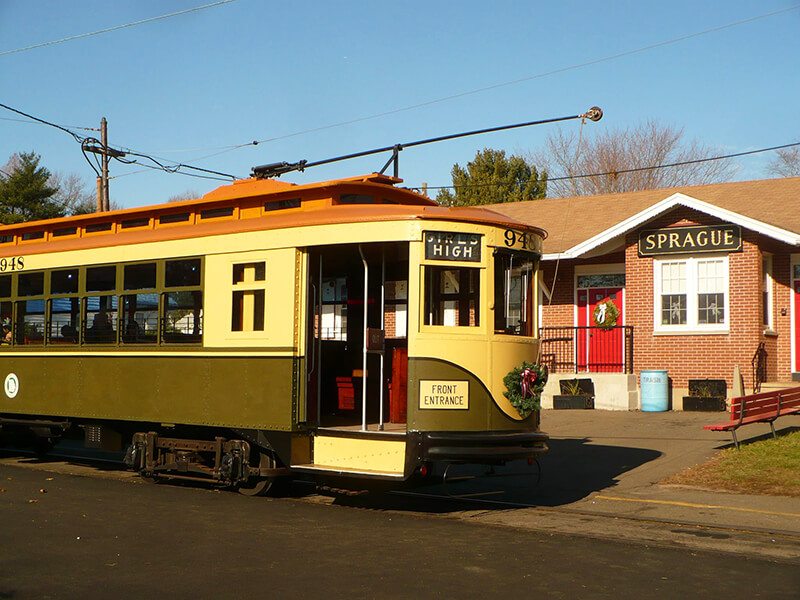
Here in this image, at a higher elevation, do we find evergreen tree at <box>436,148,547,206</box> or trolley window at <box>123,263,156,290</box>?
evergreen tree at <box>436,148,547,206</box>

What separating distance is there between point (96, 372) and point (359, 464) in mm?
4495

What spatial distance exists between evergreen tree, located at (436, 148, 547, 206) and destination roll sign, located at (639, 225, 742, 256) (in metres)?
23.9

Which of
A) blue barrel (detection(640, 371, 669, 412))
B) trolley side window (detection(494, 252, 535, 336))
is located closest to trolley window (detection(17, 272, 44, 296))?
trolley side window (detection(494, 252, 535, 336))

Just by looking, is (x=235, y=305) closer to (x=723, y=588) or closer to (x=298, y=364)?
(x=298, y=364)

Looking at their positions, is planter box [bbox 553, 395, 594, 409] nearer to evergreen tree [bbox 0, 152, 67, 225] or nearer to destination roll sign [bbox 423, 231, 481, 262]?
destination roll sign [bbox 423, 231, 481, 262]

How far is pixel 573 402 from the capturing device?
20781 millimetres

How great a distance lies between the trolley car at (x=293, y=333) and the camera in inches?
379

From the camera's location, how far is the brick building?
19.9 meters

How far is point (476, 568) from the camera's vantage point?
23.2 ft

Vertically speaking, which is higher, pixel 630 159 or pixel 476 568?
pixel 630 159

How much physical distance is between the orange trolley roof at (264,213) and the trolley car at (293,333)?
0.09ft

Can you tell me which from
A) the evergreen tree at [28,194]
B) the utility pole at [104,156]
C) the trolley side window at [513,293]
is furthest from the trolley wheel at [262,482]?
the evergreen tree at [28,194]

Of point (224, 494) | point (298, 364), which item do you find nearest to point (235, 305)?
point (298, 364)

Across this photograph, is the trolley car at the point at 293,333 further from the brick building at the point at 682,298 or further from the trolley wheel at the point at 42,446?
the brick building at the point at 682,298
